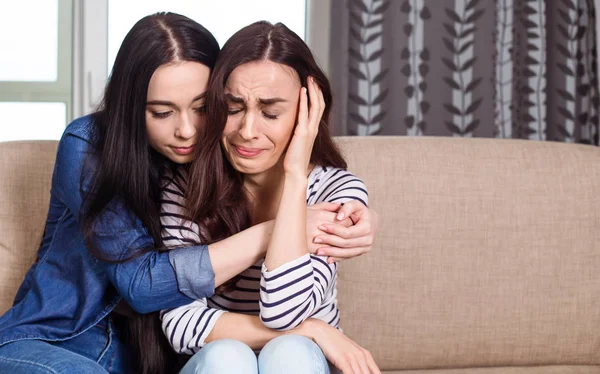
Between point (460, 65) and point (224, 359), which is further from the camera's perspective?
point (460, 65)

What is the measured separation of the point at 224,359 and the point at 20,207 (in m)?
0.76

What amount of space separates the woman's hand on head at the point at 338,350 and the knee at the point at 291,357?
0.17 ft

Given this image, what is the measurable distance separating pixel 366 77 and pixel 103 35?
3.50 feet

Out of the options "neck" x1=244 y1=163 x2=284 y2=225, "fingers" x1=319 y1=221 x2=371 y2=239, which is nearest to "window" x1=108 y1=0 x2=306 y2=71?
"neck" x1=244 y1=163 x2=284 y2=225

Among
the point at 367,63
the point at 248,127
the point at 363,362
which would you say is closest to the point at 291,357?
the point at 363,362

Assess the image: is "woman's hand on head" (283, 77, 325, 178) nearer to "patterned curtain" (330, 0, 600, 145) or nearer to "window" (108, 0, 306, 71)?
"patterned curtain" (330, 0, 600, 145)

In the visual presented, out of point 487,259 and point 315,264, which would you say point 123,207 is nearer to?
point 315,264

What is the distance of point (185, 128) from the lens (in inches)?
57.3

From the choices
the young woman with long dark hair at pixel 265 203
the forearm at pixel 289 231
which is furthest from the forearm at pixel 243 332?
the forearm at pixel 289 231

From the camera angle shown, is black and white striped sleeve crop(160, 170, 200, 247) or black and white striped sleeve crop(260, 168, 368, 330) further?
black and white striped sleeve crop(160, 170, 200, 247)

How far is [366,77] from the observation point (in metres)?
3.01

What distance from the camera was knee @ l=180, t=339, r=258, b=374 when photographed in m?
1.29

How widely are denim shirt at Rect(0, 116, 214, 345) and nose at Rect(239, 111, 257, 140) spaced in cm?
22

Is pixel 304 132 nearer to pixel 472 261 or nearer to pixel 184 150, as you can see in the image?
pixel 184 150
